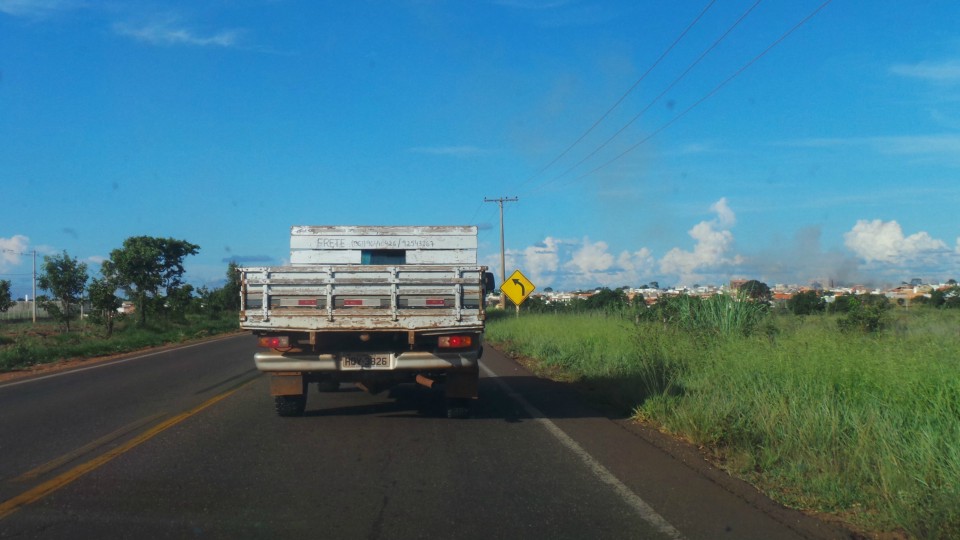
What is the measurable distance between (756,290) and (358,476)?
44.1ft

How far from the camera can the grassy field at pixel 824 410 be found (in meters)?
5.93

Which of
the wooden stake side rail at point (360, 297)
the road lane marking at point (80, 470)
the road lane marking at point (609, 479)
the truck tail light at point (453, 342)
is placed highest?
the wooden stake side rail at point (360, 297)

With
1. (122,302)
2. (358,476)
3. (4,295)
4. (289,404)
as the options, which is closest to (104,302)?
(122,302)

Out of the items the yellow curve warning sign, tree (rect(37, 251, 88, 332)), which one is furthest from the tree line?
the yellow curve warning sign

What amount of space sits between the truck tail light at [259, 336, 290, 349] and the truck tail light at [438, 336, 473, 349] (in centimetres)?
192

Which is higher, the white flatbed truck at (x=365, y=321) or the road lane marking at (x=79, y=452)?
the white flatbed truck at (x=365, y=321)

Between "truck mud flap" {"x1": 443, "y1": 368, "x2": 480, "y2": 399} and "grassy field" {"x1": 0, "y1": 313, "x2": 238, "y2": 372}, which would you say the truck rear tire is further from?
"grassy field" {"x1": 0, "y1": 313, "x2": 238, "y2": 372}

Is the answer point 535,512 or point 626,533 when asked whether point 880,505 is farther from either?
point 535,512

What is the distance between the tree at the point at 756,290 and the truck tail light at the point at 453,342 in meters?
9.46

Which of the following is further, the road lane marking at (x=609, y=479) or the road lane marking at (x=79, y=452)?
the road lane marking at (x=79, y=452)

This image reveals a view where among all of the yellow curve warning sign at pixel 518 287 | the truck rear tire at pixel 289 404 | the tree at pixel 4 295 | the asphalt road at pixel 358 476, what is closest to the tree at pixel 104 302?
the tree at pixel 4 295

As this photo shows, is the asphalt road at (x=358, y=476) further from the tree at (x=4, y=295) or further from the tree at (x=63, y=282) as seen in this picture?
the tree at (x=4, y=295)

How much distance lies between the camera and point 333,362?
A: 9.70m

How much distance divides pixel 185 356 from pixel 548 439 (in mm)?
16980
